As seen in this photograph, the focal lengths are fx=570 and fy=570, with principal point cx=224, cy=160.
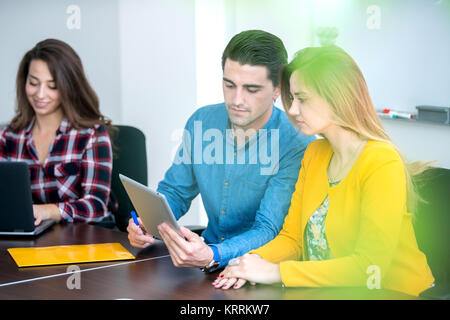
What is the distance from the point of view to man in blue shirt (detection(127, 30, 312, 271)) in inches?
72.1

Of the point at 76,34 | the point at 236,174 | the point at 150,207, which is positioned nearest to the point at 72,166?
the point at 236,174

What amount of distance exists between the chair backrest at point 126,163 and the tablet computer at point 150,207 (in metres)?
0.83

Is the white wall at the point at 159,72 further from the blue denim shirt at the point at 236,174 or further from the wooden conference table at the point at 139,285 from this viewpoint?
the wooden conference table at the point at 139,285

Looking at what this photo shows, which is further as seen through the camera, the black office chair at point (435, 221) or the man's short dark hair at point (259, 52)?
the man's short dark hair at point (259, 52)

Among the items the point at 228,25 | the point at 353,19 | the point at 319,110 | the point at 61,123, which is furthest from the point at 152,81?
the point at 319,110

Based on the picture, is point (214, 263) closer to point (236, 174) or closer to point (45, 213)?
point (236, 174)

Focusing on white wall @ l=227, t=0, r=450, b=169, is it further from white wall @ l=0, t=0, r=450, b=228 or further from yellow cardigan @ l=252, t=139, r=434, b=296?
yellow cardigan @ l=252, t=139, r=434, b=296

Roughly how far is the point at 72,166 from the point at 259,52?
0.99m

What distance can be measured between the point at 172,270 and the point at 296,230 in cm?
39

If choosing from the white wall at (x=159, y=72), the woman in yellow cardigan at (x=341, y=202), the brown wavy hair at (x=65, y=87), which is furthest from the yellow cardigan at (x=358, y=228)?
the white wall at (x=159, y=72)

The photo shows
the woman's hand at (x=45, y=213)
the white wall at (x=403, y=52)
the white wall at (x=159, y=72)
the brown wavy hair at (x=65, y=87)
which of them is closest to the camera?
the woman's hand at (x=45, y=213)

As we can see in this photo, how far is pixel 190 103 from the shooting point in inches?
129

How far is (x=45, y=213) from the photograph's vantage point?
207cm

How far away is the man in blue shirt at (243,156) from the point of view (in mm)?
1831
